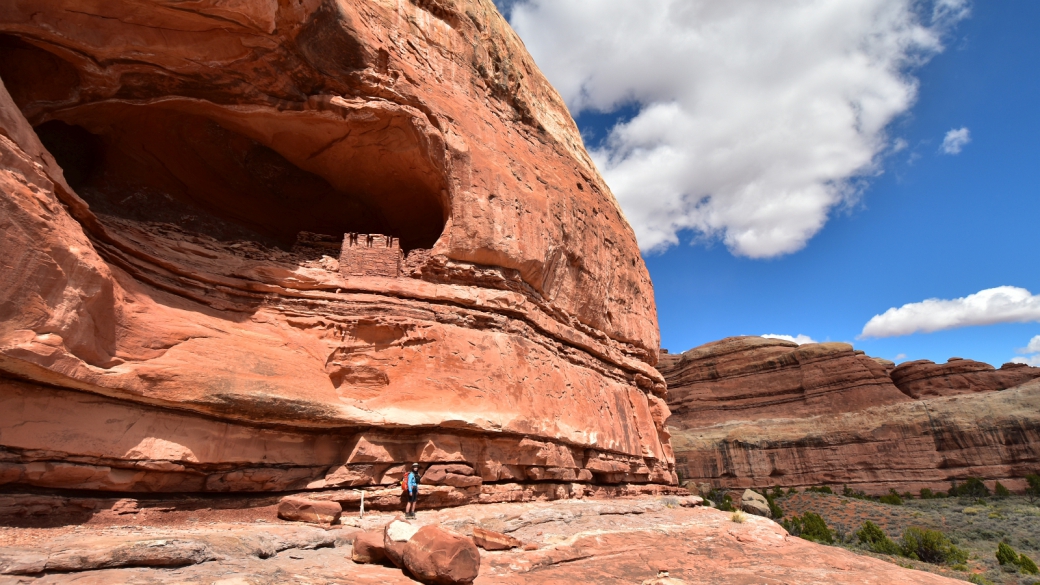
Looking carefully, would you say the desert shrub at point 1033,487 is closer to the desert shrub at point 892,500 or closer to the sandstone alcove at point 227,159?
the desert shrub at point 892,500

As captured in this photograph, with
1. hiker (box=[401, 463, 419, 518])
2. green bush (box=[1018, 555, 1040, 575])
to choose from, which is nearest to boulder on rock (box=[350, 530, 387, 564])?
hiker (box=[401, 463, 419, 518])

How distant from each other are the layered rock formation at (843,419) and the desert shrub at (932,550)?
23.2m

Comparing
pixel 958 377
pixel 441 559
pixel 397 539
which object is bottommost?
pixel 441 559

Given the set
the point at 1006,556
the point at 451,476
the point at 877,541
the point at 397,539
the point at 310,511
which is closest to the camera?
the point at 397,539

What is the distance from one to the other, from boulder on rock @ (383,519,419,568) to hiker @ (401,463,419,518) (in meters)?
2.18

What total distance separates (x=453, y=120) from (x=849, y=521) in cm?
2843

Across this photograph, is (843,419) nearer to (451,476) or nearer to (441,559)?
(451,476)

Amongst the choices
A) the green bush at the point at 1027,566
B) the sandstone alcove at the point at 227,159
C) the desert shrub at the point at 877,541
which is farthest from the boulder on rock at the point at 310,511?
the green bush at the point at 1027,566

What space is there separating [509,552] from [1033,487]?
42.2 meters

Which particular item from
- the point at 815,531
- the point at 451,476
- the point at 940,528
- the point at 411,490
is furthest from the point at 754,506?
the point at 411,490

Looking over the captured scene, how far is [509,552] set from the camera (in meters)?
6.26

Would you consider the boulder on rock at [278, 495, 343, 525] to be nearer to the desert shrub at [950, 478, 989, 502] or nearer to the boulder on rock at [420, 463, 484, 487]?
the boulder on rock at [420, 463, 484, 487]

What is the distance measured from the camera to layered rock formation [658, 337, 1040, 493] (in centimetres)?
3656

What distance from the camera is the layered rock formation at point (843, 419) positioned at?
120ft
